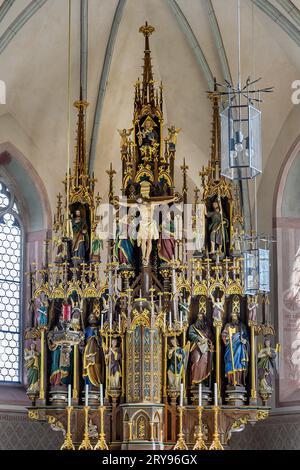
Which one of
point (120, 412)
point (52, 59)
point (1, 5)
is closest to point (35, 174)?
point (52, 59)

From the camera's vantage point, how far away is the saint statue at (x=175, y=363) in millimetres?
24469

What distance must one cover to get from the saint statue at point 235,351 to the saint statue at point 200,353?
0.92 feet

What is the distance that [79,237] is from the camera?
2552 centimetres

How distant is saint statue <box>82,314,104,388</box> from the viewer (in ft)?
81.1

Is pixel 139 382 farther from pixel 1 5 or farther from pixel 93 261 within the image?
pixel 1 5

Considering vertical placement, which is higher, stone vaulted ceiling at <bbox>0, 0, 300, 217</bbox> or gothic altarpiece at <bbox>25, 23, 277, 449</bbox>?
stone vaulted ceiling at <bbox>0, 0, 300, 217</bbox>

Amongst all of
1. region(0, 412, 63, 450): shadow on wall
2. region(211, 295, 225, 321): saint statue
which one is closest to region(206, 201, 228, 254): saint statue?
region(211, 295, 225, 321): saint statue

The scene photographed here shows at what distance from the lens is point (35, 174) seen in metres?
28.1

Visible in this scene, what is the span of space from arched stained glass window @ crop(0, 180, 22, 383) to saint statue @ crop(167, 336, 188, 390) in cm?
394

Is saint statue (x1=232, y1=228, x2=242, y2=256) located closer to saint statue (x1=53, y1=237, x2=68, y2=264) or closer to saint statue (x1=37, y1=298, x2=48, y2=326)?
saint statue (x1=53, y1=237, x2=68, y2=264)

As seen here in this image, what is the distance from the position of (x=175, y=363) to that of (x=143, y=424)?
1218mm

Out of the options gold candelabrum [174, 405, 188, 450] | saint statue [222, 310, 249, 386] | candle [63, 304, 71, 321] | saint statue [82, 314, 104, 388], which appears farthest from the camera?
saint statue [82, 314, 104, 388]

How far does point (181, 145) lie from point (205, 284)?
5.37 meters

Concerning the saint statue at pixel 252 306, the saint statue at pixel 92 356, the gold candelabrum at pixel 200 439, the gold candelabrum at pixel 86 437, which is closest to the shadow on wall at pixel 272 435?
the saint statue at pixel 252 306
